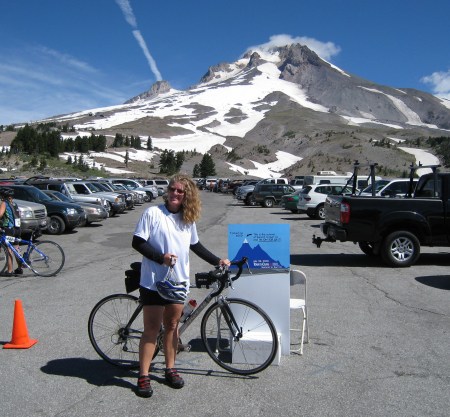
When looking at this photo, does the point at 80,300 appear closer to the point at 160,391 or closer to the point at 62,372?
the point at 62,372

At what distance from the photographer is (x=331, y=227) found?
1110 centimetres

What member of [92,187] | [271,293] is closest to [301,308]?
[271,293]

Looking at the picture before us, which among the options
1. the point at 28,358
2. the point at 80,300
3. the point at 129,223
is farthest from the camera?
the point at 129,223

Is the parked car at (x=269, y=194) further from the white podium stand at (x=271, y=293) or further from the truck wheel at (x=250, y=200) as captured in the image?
the white podium stand at (x=271, y=293)

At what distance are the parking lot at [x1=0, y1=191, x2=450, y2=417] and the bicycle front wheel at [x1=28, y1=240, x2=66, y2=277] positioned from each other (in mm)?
464

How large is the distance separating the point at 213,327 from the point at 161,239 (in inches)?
45.1

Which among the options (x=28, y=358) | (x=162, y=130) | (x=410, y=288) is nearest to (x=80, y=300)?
(x=28, y=358)

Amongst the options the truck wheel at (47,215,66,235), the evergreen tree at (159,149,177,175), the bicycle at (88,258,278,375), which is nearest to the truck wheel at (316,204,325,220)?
the truck wheel at (47,215,66,235)

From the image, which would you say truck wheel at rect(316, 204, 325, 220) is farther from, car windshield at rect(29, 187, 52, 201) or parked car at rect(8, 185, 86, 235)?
car windshield at rect(29, 187, 52, 201)

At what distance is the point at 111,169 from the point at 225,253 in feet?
288

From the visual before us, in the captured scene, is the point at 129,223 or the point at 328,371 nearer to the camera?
the point at 328,371

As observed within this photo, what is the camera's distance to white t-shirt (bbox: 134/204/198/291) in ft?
14.4

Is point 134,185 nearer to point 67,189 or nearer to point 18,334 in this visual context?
point 67,189

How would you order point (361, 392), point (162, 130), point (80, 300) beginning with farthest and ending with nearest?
point (162, 130) → point (80, 300) → point (361, 392)
